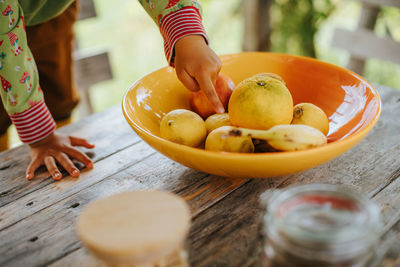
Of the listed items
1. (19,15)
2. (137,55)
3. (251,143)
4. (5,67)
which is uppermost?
(19,15)

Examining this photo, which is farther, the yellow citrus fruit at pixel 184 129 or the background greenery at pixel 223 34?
the background greenery at pixel 223 34

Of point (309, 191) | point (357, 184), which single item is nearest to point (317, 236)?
point (309, 191)

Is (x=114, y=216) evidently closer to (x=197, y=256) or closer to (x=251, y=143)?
(x=197, y=256)

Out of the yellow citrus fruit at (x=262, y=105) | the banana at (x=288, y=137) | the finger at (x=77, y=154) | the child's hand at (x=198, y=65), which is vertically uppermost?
the child's hand at (x=198, y=65)

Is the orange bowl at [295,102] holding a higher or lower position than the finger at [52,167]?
higher

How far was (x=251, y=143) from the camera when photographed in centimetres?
66

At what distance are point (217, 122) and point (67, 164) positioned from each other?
336 mm

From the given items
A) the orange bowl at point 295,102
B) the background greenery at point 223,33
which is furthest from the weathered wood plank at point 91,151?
the background greenery at point 223,33

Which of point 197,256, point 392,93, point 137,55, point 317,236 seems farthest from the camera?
point 137,55

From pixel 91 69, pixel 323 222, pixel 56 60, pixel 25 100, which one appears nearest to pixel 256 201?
pixel 323 222

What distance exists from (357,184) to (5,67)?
2.59ft

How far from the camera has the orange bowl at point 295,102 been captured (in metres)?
0.60

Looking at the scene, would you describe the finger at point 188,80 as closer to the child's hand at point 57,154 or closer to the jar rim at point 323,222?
the child's hand at point 57,154

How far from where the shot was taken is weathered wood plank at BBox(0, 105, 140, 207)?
0.77m
